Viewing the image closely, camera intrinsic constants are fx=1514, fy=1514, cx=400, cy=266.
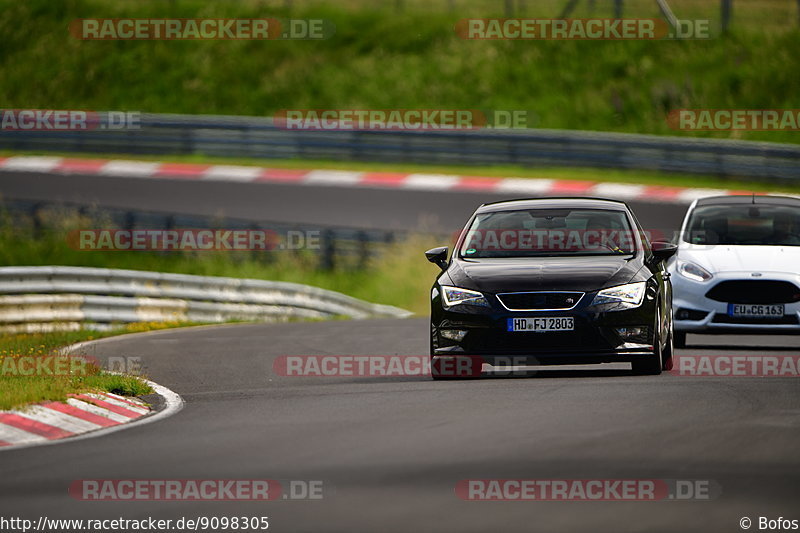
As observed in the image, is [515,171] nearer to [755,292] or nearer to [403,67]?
[403,67]

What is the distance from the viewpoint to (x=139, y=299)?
846 inches

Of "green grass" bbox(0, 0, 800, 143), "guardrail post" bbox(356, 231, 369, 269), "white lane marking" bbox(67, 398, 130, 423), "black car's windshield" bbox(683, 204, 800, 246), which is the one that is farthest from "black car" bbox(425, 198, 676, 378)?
"green grass" bbox(0, 0, 800, 143)

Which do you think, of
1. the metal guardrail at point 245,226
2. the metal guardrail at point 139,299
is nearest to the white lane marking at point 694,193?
Answer: the metal guardrail at point 245,226

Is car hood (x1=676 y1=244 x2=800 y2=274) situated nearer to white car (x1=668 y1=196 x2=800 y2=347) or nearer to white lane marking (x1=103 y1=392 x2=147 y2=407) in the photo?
white car (x1=668 y1=196 x2=800 y2=347)

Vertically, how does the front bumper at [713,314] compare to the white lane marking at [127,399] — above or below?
above

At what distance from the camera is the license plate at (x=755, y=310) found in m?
14.6

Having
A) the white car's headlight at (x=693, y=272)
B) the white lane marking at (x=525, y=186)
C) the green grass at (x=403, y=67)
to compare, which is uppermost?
the green grass at (x=403, y=67)

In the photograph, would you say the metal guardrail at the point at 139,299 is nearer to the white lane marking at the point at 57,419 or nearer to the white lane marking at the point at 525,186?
the white lane marking at the point at 525,186

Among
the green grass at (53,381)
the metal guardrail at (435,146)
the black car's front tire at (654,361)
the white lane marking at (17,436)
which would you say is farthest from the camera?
the metal guardrail at (435,146)

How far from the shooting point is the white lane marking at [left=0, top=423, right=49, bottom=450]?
9.67 metres

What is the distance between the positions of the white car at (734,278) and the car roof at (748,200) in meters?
0.06

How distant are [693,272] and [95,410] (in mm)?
6675

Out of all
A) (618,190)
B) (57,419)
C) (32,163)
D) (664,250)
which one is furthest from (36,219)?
(57,419)

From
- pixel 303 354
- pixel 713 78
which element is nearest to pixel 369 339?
pixel 303 354
